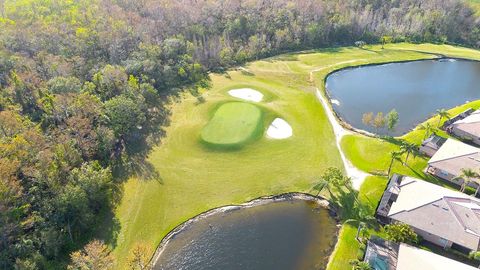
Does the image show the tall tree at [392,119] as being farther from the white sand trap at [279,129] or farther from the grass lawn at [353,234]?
the white sand trap at [279,129]

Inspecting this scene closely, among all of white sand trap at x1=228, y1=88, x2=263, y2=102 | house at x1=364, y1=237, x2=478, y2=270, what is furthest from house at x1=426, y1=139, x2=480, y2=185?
white sand trap at x1=228, y1=88, x2=263, y2=102

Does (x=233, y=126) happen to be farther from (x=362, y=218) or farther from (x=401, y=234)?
(x=401, y=234)

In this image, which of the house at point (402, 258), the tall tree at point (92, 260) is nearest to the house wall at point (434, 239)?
the house at point (402, 258)

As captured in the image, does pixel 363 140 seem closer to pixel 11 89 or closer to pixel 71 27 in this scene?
pixel 11 89

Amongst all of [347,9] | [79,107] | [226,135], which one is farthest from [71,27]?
[347,9]

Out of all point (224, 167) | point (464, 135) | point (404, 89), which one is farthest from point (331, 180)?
point (404, 89)

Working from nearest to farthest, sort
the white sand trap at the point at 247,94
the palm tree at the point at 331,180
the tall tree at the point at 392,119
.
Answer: the palm tree at the point at 331,180 → the tall tree at the point at 392,119 → the white sand trap at the point at 247,94

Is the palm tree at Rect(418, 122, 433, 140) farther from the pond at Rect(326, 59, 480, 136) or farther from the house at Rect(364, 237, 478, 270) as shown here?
the house at Rect(364, 237, 478, 270)
